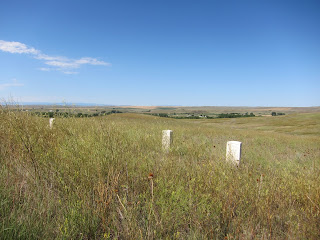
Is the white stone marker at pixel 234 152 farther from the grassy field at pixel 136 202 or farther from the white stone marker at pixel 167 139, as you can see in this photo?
the white stone marker at pixel 167 139

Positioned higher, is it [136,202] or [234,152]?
[234,152]

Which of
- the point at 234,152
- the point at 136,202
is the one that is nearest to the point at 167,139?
the point at 234,152

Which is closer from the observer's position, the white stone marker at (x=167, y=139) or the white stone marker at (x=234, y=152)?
the white stone marker at (x=234, y=152)

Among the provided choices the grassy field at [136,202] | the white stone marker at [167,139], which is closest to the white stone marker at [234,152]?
the grassy field at [136,202]

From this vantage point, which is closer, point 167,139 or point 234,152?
point 234,152

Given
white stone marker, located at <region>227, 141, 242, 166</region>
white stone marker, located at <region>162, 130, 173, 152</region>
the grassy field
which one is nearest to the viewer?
the grassy field

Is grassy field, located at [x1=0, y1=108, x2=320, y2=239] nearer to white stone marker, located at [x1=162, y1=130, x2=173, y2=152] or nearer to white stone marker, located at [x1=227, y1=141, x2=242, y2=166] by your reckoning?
white stone marker, located at [x1=227, y1=141, x2=242, y2=166]

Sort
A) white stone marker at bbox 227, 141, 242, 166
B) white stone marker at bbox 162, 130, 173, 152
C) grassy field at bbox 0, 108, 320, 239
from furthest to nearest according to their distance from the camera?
1. white stone marker at bbox 162, 130, 173, 152
2. white stone marker at bbox 227, 141, 242, 166
3. grassy field at bbox 0, 108, 320, 239

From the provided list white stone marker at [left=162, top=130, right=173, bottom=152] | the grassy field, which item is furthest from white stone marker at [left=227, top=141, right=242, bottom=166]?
white stone marker at [left=162, top=130, right=173, bottom=152]

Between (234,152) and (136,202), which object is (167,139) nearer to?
(234,152)

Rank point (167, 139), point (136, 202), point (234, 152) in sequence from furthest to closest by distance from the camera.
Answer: point (167, 139) → point (234, 152) → point (136, 202)

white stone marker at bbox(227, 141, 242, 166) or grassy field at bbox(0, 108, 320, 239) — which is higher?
white stone marker at bbox(227, 141, 242, 166)

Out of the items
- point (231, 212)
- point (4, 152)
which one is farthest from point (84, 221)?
point (4, 152)

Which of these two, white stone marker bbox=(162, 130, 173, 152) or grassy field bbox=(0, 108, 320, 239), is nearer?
grassy field bbox=(0, 108, 320, 239)
